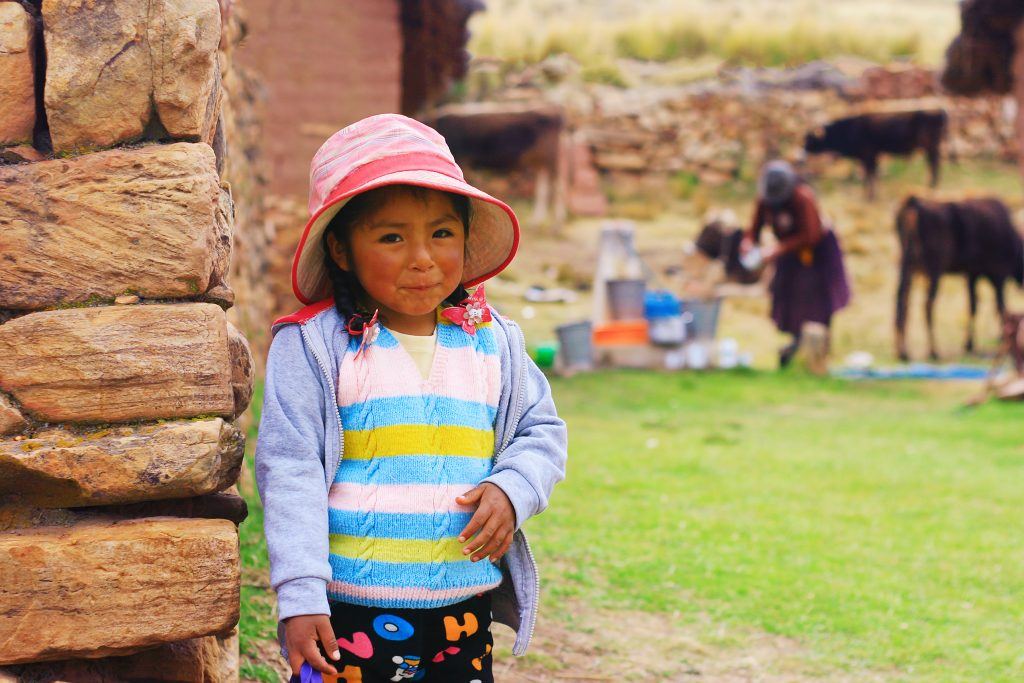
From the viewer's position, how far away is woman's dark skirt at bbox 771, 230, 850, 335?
10.2 m

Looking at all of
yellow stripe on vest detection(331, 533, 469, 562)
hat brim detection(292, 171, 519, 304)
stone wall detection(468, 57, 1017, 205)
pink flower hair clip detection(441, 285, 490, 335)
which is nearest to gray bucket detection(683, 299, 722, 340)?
hat brim detection(292, 171, 519, 304)

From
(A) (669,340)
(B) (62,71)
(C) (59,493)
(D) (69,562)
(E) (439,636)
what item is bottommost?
(A) (669,340)

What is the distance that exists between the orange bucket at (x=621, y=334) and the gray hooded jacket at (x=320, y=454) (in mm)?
7838

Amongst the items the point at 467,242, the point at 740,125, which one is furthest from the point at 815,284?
the point at 740,125

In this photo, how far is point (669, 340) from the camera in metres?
9.94

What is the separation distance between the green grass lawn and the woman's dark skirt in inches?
106

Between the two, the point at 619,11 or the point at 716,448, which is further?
the point at 619,11

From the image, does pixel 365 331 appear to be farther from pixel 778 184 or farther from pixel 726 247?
pixel 726 247

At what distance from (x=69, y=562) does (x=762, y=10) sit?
140 feet

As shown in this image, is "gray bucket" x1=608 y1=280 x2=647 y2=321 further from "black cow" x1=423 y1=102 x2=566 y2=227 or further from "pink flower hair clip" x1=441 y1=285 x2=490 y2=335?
"pink flower hair clip" x1=441 y1=285 x2=490 y2=335

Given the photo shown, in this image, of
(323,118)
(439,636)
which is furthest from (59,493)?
(323,118)

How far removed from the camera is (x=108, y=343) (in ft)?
6.09

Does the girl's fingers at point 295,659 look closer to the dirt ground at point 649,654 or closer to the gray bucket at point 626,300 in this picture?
the dirt ground at point 649,654

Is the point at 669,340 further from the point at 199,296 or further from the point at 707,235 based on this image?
the point at 199,296
